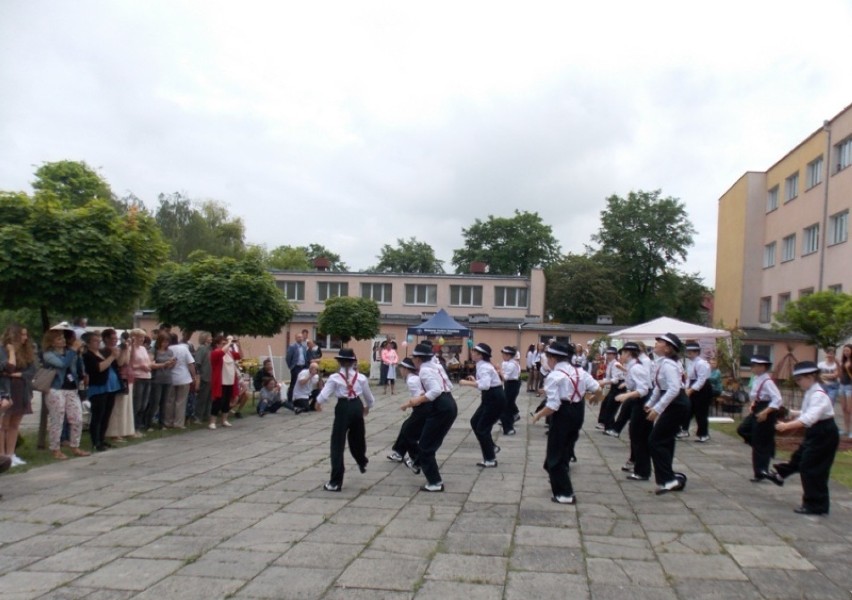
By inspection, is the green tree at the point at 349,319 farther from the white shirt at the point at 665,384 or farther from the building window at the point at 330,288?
the white shirt at the point at 665,384

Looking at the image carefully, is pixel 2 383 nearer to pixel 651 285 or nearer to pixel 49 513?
pixel 49 513

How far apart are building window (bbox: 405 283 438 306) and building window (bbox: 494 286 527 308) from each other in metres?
4.10

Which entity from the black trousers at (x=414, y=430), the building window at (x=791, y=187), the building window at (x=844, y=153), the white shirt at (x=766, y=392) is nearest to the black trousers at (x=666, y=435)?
the white shirt at (x=766, y=392)

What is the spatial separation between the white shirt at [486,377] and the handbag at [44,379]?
574cm

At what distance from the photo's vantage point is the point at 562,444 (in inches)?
332

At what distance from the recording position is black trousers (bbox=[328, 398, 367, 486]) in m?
8.79

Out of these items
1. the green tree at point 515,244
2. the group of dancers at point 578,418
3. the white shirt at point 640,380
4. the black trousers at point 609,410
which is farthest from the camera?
the green tree at point 515,244

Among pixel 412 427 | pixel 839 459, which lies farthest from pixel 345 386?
pixel 839 459

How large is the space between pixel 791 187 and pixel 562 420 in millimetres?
29966

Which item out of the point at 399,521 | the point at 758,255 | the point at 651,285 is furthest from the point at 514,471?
the point at 651,285

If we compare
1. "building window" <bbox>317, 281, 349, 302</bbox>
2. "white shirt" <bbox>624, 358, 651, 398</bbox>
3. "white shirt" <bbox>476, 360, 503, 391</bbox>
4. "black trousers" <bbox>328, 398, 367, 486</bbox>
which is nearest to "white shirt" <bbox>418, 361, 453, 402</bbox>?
"black trousers" <bbox>328, 398, 367, 486</bbox>

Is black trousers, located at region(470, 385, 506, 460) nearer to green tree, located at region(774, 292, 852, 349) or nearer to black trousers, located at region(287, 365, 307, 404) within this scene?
black trousers, located at region(287, 365, 307, 404)

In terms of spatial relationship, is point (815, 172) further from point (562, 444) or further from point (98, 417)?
point (98, 417)

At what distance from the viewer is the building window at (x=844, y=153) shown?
91.8ft
